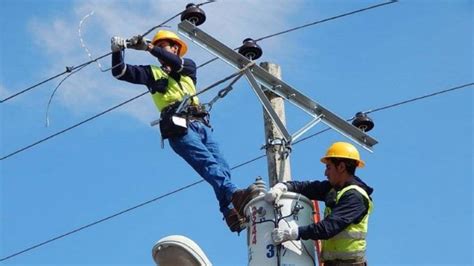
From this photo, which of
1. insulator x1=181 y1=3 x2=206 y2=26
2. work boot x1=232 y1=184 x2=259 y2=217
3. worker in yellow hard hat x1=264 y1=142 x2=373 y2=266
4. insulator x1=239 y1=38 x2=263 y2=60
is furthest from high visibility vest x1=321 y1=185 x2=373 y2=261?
insulator x1=181 y1=3 x2=206 y2=26

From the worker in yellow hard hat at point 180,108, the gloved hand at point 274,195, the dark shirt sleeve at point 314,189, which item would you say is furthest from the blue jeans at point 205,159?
the gloved hand at point 274,195

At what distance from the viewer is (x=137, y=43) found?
759cm

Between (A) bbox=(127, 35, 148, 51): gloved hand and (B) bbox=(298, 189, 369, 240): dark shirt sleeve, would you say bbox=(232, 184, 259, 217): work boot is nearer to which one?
(B) bbox=(298, 189, 369, 240): dark shirt sleeve

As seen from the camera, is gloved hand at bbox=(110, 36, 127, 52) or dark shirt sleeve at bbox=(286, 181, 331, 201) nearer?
dark shirt sleeve at bbox=(286, 181, 331, 201)

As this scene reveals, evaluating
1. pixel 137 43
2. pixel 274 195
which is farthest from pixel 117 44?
pixel 274 195

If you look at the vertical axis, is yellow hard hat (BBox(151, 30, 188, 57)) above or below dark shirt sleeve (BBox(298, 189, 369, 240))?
above

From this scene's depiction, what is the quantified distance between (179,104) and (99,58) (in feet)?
2.74

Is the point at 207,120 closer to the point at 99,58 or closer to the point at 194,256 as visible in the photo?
the point at 99,58

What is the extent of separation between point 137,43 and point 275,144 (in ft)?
4.22

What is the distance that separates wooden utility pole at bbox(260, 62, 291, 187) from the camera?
24.3 ft

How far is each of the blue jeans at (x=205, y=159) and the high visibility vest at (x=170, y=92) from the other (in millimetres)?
242

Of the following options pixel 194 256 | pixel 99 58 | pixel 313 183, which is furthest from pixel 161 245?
pixel 99 58

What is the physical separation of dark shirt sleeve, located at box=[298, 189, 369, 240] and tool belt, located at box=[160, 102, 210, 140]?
6.37 feet

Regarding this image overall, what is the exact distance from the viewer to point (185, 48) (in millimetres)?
8375
